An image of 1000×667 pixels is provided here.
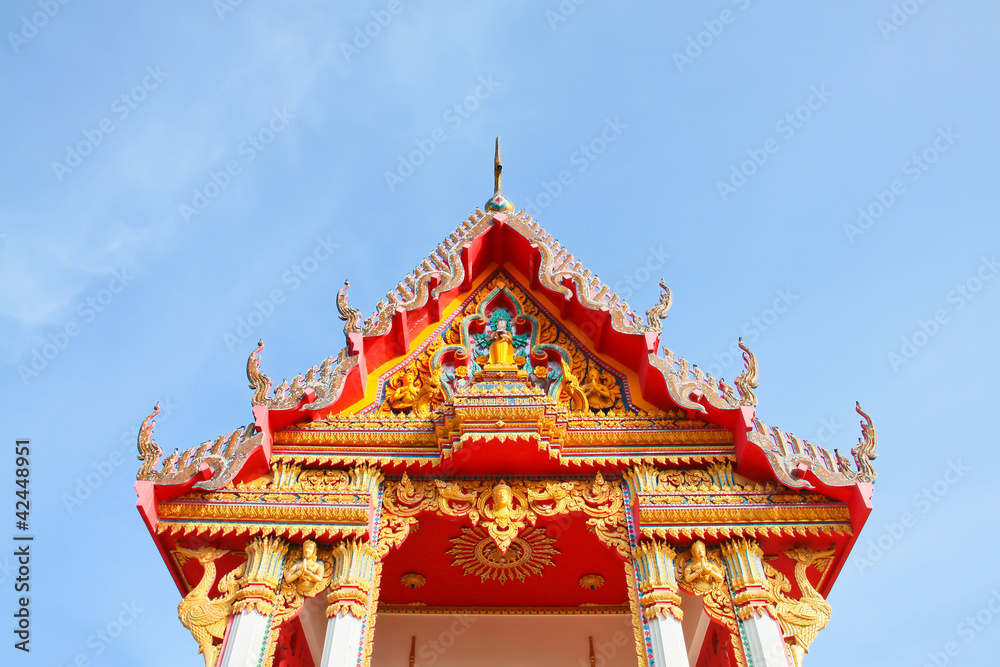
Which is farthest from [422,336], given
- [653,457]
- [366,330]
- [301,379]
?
[653,457]

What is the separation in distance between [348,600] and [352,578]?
0.70 ft

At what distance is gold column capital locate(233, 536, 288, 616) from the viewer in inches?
304

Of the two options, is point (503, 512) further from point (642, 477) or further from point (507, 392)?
point (642, 477)

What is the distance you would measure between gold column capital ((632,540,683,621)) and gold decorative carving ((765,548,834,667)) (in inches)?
35.7

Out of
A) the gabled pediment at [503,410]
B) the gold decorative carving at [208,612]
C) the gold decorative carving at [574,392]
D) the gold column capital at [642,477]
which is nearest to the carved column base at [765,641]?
the gold column capital at [642,477]

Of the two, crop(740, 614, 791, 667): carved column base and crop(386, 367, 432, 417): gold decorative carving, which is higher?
crop(386, 367, 432, 417): gold decorative carving

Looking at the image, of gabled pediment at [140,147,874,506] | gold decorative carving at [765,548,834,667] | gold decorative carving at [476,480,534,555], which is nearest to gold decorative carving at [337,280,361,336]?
gabled pediment at [140,147,874,506]

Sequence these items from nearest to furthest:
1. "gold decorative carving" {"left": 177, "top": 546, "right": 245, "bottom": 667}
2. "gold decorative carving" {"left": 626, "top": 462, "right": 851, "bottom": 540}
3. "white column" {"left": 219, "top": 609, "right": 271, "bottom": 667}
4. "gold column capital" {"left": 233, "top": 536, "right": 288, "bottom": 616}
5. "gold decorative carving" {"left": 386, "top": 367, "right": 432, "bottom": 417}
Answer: "white column" {"left": 219, "top": 609, "right": 271, "bottom": 667} < "gold decorative carving" {"left": 177, "top": 546, "right": 245, "bottom": 667} < "gold column capital" {"left": 233, "top": 536, "right": 288, "bottom": 616} < "gold decorative carving" {"left": 626, "top": 462, "right": 851, "bottom": 540} < "gold decorative carving" {"left": 386, "top": 367, "right": 432, "bottom": 417}

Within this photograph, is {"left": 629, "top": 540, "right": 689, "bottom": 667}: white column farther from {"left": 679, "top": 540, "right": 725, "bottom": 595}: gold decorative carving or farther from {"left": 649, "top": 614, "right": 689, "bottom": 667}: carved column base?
{"left": 679, "top": 540, "right": 725, "bottom": 595}: gold decorative carving

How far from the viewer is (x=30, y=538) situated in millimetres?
9125

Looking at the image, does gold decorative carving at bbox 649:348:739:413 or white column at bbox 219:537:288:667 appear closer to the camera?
white column at bbox 219:537:288:667

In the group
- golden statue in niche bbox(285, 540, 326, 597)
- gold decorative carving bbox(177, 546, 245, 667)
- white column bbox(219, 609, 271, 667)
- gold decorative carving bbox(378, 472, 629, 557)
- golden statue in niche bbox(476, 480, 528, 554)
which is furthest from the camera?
gold decorative carving bbox(378, 472, 629, 557)

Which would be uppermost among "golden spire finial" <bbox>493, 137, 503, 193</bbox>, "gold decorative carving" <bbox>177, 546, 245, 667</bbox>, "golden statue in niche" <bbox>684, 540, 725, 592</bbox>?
A: "golden spire finial" <bbox>493, 137, 503, 193</bbox>

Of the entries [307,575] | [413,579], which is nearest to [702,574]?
[307,575]
